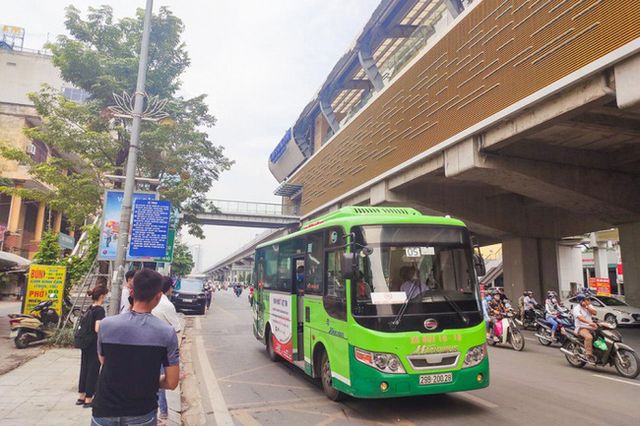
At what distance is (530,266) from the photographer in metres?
23.7

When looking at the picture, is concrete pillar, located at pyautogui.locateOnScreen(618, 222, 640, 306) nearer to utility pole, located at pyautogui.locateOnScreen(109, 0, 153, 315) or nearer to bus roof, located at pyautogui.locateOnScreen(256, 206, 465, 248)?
bus roof, located at pyautogui.locateOnScreen(256, 206, 465, 248)

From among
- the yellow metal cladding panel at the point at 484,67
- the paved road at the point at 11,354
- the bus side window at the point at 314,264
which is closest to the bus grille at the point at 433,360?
the bus side window at the point at 314,264

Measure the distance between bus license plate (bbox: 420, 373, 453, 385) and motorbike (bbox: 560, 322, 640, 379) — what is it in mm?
5278

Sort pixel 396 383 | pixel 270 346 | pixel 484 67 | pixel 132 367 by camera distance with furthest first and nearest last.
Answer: pixel 484 67, pixel 270 346, pixel 396 383, pixel 132 367

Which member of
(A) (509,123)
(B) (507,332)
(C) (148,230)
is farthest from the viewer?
(A) (509,123)

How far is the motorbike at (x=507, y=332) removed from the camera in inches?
484

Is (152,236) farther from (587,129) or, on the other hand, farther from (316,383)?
(587,129)

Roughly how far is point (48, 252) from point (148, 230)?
6.48 metres

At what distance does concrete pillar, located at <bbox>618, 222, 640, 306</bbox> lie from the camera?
771 inches

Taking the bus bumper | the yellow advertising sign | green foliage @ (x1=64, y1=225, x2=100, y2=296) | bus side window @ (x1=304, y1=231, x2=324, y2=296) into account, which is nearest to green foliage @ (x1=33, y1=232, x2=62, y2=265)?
green foliage @ (x1=64, y1=225, x2=100, y2=296)

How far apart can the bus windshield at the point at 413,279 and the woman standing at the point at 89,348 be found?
3.41 metres

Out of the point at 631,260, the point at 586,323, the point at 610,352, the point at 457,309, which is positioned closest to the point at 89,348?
the point at 457,309

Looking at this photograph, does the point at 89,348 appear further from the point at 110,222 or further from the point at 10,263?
the point at 10,263

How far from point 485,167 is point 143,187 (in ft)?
42.3
